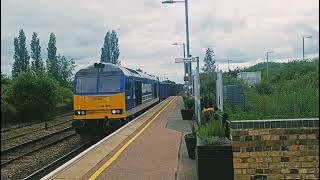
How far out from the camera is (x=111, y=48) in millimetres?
73812

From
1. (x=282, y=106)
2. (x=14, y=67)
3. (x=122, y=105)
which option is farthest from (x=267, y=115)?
(x=14, y=67)

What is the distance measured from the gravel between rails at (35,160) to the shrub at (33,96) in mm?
15789

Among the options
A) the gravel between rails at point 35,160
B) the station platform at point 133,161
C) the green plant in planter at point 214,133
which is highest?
the green plant in planter at point 214,133

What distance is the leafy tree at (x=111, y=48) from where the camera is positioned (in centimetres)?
6981

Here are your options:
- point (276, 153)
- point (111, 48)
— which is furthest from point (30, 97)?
point (111, 48)

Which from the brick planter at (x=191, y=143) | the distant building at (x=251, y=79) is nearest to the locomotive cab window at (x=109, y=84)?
the distant building at (x=251, y=79)

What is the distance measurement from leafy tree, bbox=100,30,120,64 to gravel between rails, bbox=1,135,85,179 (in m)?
50.5

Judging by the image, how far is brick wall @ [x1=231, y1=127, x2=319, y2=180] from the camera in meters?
6.23

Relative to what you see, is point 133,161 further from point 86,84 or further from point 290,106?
point 86,84

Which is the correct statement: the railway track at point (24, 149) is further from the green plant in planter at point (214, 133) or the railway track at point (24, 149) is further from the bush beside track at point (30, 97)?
the bush beside track at point (30, 97)

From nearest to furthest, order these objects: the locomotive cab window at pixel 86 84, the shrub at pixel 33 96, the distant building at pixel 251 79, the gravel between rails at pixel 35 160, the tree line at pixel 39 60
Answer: the gravel between rails at pixel 35 160 < the distant building at pixel 251 79 < the locomotive cab window at pixel 86 84 < the shrub at pixel 33 96 < the tree line at pixel 39 60

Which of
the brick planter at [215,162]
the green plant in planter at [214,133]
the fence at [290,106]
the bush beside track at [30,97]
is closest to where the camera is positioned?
the brick planter at [215,162]

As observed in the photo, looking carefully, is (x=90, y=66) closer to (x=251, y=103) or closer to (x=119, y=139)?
(x=119, y=139)

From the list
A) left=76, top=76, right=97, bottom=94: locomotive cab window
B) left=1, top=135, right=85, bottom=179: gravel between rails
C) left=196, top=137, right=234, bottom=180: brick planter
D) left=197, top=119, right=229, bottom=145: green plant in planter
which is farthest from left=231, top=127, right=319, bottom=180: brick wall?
left=76, top=76, right=97, bottom=94: locomotive cab window
